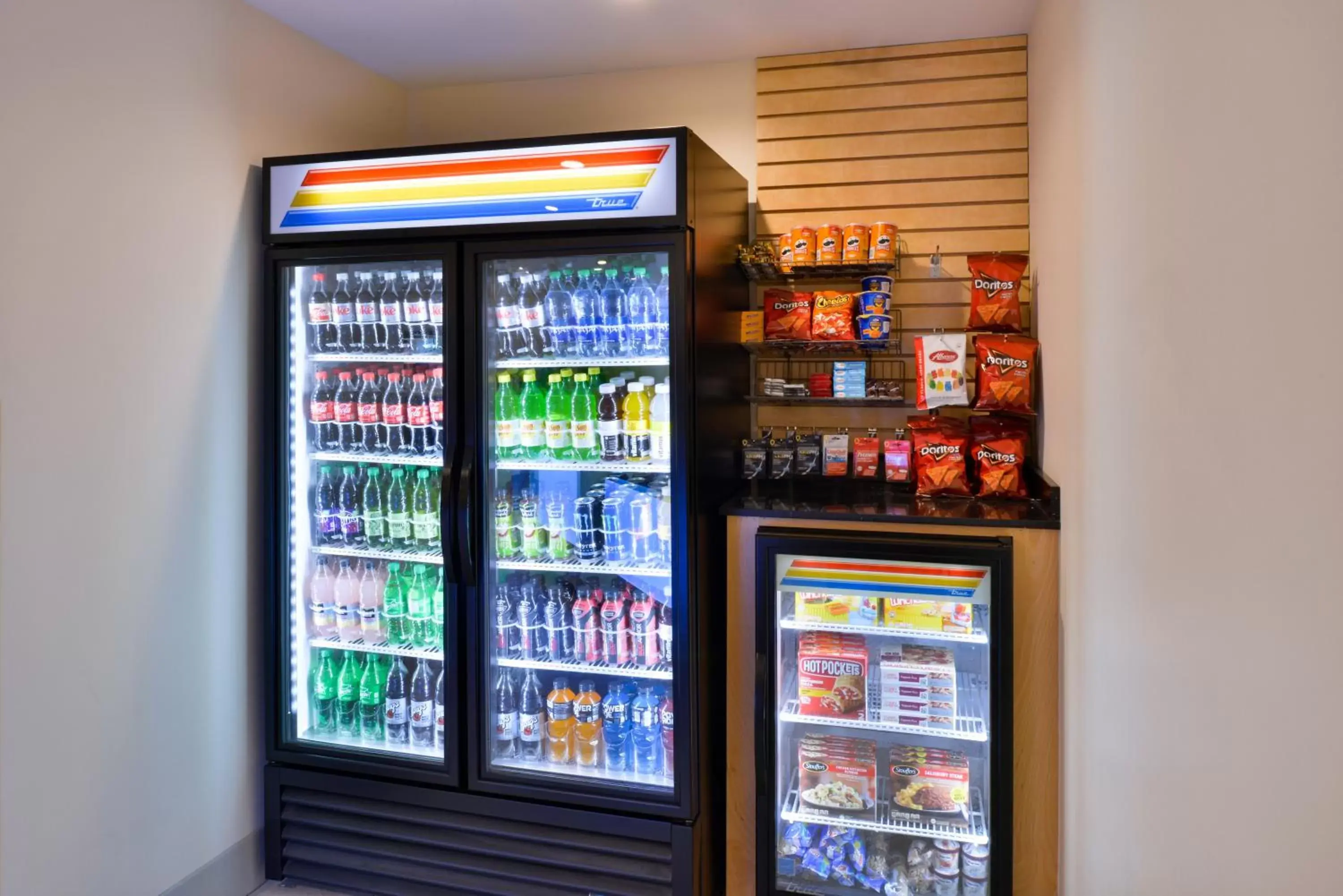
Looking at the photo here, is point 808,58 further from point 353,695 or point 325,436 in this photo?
point 353,695

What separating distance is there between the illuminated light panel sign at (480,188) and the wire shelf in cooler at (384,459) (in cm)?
78

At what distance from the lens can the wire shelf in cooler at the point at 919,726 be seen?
2629 millimetres

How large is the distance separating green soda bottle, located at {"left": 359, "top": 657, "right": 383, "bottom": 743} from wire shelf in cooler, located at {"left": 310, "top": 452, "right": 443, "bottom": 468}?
2.50ft

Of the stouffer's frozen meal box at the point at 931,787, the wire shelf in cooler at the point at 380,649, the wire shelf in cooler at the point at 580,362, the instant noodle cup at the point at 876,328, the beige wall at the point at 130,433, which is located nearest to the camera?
the beige wall at the point at 130,433

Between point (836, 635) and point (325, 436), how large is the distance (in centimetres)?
196

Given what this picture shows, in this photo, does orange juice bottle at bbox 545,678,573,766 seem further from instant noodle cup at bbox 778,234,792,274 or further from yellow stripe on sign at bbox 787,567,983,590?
instant noodle cup at bbox 778,234,792,274

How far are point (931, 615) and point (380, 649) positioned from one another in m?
1.92

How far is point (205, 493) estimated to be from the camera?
2.86 m

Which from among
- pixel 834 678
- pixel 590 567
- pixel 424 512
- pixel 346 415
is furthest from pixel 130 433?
pixel 834 678

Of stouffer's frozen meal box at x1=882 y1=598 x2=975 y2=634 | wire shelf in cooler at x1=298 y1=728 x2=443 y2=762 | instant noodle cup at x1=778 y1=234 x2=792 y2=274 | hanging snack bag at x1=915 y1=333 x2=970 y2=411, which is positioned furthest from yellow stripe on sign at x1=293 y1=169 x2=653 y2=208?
wire shelf in cooler at x1=298 y1=728 x2=443 y2=762

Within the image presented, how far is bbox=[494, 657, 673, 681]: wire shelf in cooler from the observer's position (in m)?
2.84

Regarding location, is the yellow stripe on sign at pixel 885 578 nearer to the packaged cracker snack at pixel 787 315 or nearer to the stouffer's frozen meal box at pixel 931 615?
the stouffer's frozen meal box at pixel 931 615

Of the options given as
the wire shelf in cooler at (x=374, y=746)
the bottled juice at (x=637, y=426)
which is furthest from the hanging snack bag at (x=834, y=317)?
the wire shelf in cooler at (x=374, y=746)

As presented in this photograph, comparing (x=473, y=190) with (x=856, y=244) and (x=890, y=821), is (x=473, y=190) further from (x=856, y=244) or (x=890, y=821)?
(x=890, y=821)
